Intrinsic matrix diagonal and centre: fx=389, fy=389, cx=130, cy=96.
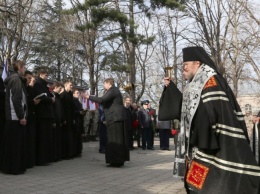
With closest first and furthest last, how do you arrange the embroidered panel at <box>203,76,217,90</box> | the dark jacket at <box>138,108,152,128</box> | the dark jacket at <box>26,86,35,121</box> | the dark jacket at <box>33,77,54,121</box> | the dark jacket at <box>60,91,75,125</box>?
the embroidered panel at <box>203,76,217,90</box> < the dark jacket at <box>26,86,35,121</box> < the dark jacket at <box>33,77,54,121</box> < the dark jacket at <box>60,91,75,125</box> < the dark jacket at <box>138,108,152,128</box>

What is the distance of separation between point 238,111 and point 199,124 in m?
0.45

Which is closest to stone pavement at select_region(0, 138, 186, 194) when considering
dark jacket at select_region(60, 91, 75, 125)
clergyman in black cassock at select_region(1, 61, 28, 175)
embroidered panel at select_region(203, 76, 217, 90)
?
clergyman in black cassock at select_region(1, 61, 28, 175)

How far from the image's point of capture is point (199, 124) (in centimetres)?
347

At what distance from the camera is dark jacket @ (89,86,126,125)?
9094mm

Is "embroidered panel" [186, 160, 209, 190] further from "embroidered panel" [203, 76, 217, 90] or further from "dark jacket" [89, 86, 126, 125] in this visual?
"dark jacket" [89, 86, 126, 125]

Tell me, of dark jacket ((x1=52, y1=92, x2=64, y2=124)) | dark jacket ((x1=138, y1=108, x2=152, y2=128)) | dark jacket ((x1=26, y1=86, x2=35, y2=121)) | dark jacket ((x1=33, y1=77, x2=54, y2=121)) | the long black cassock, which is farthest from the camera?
dark jacket ((x1=138, y1=108, x2=152, y2=128))

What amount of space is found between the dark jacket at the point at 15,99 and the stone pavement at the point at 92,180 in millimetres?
1157

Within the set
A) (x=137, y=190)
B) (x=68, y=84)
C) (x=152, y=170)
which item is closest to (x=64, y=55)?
(x=68, y=84)

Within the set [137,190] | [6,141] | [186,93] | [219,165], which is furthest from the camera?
[6,141]

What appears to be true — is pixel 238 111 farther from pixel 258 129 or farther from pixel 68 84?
pixel 68 84

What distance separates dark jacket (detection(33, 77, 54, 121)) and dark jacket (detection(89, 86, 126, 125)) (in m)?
1.00

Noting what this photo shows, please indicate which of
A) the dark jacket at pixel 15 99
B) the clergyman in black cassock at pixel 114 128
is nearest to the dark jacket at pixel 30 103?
the dark jacket at pixel 15 99

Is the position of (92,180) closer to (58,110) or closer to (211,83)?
(58,110)

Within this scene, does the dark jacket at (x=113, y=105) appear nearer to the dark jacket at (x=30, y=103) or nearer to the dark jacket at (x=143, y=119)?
the dark jacket at (x=30, y=103)
